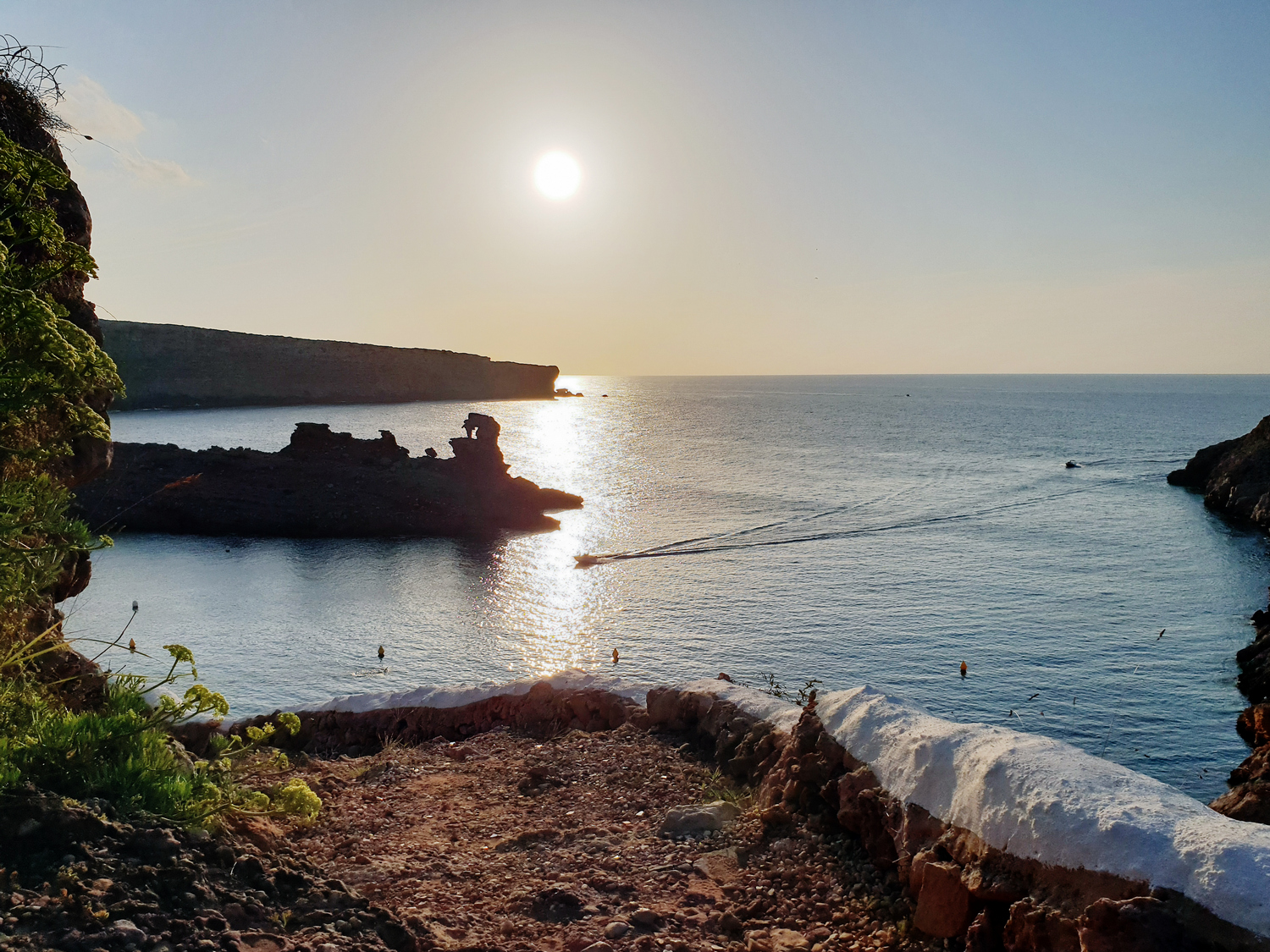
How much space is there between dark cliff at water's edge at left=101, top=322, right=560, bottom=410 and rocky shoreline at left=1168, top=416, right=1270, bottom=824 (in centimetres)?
12440

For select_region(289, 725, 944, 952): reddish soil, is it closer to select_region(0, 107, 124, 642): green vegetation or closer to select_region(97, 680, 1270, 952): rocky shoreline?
select_region(97, 680, 1270, 952): rocky shoreline

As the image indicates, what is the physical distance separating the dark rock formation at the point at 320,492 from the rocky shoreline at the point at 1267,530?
32948 millimetres

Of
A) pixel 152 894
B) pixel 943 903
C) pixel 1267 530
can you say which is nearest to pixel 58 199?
pixel 152 894

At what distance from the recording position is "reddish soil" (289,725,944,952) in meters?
5.51

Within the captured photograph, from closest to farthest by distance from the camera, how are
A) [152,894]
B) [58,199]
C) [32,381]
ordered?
[152,894]
[32,381]
[58,199]

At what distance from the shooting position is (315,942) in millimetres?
4660

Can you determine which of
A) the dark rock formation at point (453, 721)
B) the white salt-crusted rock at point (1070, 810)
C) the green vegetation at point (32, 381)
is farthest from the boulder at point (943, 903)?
the dark rock formation at point (453, 721)

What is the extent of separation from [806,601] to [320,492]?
27046 mm

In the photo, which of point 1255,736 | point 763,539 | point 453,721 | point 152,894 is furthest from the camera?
point 763,539

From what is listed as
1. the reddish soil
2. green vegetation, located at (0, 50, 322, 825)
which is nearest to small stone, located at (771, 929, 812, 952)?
the reddish soil

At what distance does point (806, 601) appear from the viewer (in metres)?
30.1

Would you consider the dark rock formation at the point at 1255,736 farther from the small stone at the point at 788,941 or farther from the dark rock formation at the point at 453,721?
the dark rock formation at the point at 453,721

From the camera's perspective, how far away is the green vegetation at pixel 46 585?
17.3ft

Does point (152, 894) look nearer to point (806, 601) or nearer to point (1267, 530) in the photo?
point (806, 601)
